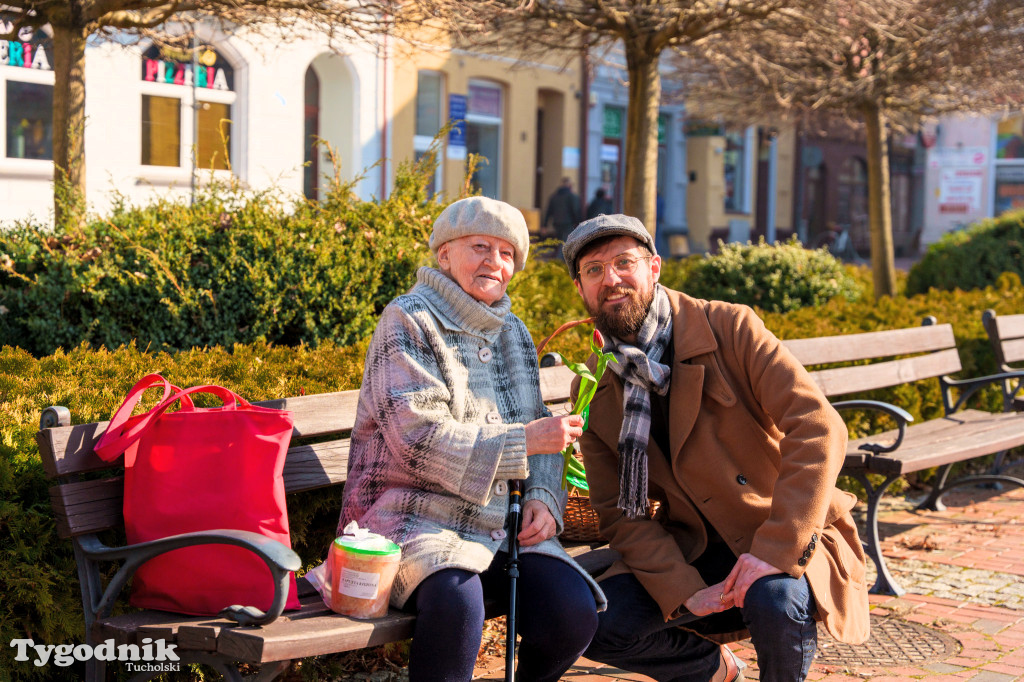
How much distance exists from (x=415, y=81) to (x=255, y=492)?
15535 millimetres

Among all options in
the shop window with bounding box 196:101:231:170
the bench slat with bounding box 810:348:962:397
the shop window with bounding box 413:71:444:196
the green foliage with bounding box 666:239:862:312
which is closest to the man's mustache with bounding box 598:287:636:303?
the bench slat with bounding box 810:348:962:397

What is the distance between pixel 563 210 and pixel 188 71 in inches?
308

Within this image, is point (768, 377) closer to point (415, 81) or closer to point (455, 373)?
point (455, 373)

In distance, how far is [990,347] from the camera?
292 inches

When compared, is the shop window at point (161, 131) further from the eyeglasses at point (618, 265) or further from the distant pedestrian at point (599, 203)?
the eyeglasses at point (618, 265)

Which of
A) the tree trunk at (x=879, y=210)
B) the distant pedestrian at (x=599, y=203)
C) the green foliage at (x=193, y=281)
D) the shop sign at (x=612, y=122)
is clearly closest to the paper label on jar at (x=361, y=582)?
the green foliage at (x=193, y=281)

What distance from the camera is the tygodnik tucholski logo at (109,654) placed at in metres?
2.76

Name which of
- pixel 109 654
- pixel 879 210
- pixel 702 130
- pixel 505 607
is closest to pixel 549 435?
pixel 505 607

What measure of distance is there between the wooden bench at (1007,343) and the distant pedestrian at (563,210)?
44.1 feet

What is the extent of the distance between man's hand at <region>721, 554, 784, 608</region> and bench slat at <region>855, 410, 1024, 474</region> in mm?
2053

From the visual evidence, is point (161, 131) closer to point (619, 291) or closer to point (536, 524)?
point (619, 291)

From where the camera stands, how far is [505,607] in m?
3.16

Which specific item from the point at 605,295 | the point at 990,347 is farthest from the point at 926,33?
the point at 605,295

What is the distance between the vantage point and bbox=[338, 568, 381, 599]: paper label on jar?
2.85 m
